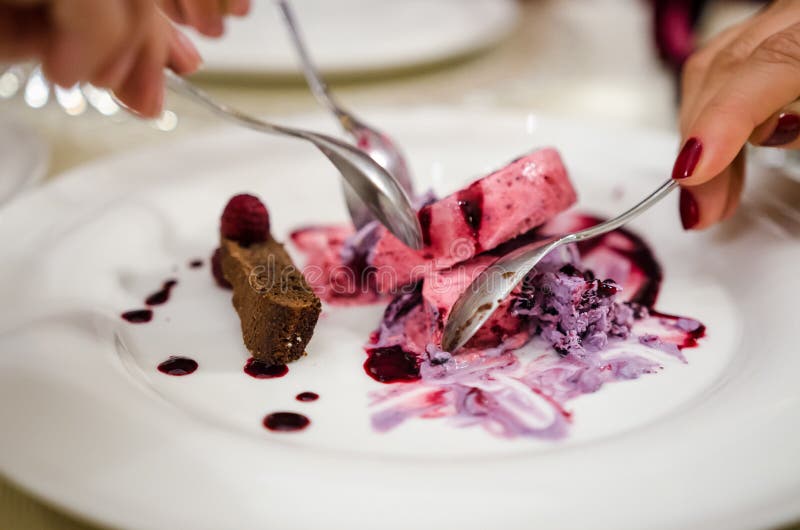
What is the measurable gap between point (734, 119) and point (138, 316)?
131 cm

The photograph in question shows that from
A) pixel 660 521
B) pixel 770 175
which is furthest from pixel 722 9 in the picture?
pixel 660 521

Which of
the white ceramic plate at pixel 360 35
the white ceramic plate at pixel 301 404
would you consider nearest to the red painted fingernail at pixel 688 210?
the white ceramic plate at pixel 301 404

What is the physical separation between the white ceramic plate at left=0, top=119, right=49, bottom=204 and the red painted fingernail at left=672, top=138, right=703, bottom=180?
1.66m

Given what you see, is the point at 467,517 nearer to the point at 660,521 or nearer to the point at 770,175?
the point at 660,521

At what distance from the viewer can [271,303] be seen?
1.50 meters

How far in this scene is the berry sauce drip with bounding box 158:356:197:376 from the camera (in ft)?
4.84

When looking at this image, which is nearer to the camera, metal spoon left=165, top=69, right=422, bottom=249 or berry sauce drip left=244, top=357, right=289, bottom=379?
berry sauce drip left=244, top=357, right=289, bottom=379

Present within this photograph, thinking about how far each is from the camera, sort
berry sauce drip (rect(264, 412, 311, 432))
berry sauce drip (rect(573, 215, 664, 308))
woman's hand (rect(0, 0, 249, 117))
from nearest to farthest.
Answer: woman's hand (rect(0, 0, 249, 117)) < berry sauce drip (rect(264, 412, 311, 432)) < berry sauce drip (rect(573, 215, 664, 308))

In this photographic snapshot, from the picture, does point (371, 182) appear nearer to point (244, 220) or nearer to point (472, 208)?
point (472, 208)

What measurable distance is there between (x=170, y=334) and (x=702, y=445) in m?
1.06

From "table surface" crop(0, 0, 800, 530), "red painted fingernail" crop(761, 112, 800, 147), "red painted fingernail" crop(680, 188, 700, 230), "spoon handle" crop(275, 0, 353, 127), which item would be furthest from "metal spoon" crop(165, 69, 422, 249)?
"table surface" crop(0, 0, 800, 530)

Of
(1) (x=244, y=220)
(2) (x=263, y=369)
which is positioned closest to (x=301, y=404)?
(2) (x=263, y=369)

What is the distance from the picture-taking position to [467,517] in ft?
3.46

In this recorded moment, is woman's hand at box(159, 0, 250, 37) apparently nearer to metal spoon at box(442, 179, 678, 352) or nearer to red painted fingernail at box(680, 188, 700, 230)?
metal spoon at box(442, 179, 678, 352)
